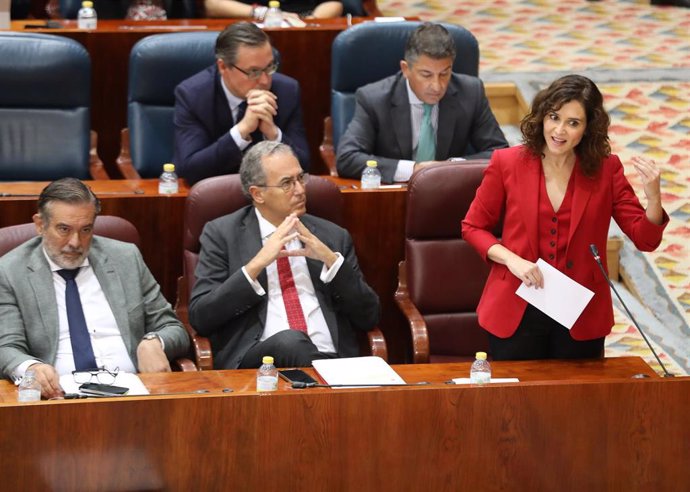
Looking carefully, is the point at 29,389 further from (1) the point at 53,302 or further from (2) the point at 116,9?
(2) the point at 116,9

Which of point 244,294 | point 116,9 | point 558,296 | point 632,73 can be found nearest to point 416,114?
point 244,294

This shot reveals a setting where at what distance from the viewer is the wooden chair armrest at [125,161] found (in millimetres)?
3932

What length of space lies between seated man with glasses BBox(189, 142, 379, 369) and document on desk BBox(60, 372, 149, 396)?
0.38 meters

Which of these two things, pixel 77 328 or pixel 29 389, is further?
pixel 77 328

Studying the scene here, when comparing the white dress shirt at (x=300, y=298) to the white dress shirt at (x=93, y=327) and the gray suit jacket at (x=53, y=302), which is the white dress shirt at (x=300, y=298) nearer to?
the gray suit jacket at (x=53, y=302)

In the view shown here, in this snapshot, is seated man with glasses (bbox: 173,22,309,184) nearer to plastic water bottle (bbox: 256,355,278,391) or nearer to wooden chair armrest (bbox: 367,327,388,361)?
wooden chair armrest (bbox: 367,327,388,361)

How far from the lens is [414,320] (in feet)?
10.2

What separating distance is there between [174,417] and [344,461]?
30cm

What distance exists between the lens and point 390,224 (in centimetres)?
330

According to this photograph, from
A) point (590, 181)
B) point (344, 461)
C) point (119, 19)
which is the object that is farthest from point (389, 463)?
point (119, 19)

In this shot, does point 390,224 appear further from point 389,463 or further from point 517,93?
point 517,93

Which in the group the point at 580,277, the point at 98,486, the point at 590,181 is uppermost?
the point at 590,181

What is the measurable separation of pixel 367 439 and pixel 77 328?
0.85m

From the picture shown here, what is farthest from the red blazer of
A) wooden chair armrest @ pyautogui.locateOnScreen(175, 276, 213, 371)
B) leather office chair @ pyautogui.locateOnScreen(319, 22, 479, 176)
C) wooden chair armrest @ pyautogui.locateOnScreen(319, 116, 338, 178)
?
wooden chair armrest @ pyautogui.locateOnScreen(319, 116, 338, 178)
